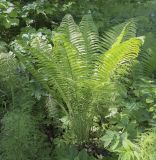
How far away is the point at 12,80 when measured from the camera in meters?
3.00

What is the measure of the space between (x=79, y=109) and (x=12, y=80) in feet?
2.05

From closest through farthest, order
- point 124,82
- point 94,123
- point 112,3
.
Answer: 1. point 94,123
2. point 124,82
3. point 112,3

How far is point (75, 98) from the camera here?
2.84 metres

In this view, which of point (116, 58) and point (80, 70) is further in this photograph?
point (80, 70)

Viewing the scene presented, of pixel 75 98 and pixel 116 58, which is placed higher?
pixel 116 58

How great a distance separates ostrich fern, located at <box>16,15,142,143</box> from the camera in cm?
266

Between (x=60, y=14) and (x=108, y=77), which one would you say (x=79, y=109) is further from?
(x=60, y=14)

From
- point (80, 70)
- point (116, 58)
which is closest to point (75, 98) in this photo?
point (80, 70)

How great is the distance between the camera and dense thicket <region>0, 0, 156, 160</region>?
8.71 ft

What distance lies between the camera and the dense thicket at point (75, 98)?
8.71 ft

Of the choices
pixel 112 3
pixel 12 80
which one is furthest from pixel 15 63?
pixel 112 3

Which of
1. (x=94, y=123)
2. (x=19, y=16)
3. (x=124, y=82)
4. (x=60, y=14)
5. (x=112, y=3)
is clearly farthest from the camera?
(x=112, y=3)

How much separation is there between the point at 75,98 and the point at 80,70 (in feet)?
0.78

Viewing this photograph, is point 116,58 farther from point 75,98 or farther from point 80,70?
point 75,98
